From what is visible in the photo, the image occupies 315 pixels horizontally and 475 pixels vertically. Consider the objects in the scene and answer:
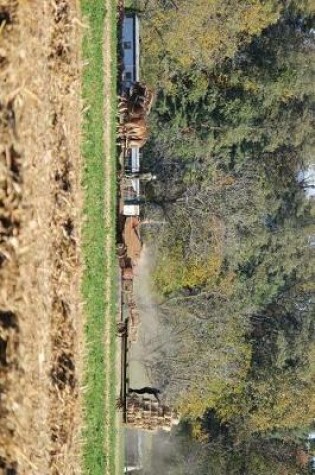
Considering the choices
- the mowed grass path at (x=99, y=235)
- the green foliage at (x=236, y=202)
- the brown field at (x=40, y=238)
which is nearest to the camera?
the brown field at (x=40, y=238)

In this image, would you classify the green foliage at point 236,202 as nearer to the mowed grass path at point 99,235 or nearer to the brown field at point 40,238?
the mowed grass path at point 99,235

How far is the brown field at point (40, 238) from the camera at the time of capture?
32.0ft

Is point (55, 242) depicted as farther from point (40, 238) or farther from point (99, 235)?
point (99, 235)

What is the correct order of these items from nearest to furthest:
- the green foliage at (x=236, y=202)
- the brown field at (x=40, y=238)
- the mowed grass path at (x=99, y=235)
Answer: the brown field at (x=40, y=238)
the mowed grass path at (x=99, y=235)
the green foliage at (x=236, y=202)

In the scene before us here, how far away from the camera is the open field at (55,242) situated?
9820mm

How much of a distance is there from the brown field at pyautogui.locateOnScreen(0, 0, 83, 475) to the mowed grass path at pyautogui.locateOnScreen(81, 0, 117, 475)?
91 cm

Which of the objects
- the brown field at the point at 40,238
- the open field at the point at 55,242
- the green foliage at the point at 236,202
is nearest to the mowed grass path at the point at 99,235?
the open field at the point at 55,242

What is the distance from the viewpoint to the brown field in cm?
976

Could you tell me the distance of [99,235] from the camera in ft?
52.7

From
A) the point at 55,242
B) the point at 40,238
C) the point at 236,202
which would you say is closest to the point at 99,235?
the point at 55,242

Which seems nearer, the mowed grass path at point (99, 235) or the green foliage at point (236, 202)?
the mowed grass path at point (99, 235)

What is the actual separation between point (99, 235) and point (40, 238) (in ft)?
16.4

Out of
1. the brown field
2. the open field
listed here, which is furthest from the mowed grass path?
the brown field

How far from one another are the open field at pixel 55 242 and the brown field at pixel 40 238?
0.7 inches
